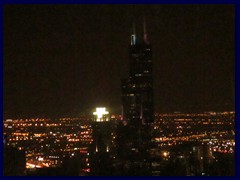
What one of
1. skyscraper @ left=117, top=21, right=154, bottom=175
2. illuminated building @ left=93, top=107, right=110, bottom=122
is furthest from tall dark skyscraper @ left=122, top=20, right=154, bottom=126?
illuminated building @ left=93, top=107, right=110, bottom=122

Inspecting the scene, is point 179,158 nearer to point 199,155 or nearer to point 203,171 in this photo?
point 199,155

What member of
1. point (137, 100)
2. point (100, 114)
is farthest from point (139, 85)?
point (100, 114)

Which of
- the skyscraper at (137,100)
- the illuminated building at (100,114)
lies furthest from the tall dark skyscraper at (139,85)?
the illuminated building at (100,114)

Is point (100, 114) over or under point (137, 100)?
under

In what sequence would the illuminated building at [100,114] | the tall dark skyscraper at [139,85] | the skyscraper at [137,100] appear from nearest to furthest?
the illuminated building at [100,114]
the skyscraper at [137,100]
the tall dark skyscraper at [139,85]

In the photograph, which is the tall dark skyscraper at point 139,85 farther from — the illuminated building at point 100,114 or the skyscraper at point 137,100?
the illuminated building at point 100,114

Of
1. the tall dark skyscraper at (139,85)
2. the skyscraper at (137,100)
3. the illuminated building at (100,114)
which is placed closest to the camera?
the illuminated building at (100,114)

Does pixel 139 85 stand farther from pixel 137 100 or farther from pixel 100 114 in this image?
pixel 100 114

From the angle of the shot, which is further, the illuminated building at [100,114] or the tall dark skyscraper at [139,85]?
the tall dark skyscraper at [139,85]
